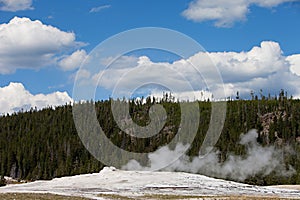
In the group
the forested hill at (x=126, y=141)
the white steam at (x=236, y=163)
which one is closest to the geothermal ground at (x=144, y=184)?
the white steam at (x=236, y=163)

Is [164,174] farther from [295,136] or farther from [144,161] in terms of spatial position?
[295,136]

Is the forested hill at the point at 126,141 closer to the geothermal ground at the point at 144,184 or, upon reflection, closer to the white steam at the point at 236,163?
the white steam at the point at 236,163

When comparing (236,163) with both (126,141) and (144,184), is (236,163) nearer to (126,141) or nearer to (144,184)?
(126,141)

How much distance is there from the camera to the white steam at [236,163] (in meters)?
160

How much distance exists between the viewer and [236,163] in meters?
164

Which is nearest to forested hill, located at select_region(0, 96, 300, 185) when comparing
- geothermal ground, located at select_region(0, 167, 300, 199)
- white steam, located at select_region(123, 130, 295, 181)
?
white steam, located at select_region(123, 130, 295, 181)

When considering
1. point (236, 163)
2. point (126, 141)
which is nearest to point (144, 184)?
point (236, 163)

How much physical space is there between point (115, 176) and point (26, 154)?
351ft

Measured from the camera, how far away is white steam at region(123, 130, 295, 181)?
160 metres

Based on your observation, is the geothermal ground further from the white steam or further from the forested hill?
the forested hill

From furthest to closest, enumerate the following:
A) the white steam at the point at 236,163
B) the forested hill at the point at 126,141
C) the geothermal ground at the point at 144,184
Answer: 1. the forested hill at the point at 126,141
2. the white steam at the point at 236,163
3. the geothermal ground at the point at 144,184

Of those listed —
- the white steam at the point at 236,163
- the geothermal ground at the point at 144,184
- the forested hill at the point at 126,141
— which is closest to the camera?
the geothermal ground at the point at 144,184

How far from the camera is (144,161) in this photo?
173375 mm

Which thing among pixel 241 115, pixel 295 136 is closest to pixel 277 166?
pixel 295 136
